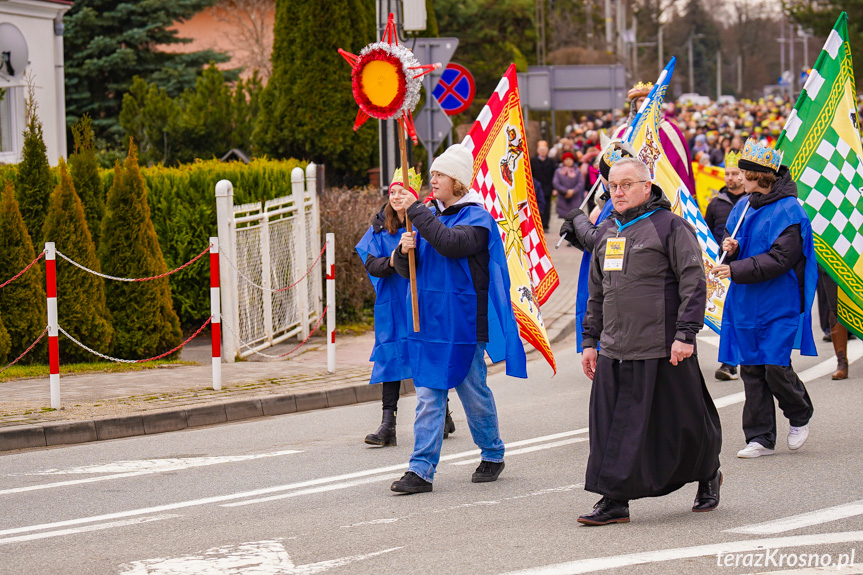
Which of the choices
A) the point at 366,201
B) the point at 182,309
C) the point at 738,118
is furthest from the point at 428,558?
the point at 738,118

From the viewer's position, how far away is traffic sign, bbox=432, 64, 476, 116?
629 inches

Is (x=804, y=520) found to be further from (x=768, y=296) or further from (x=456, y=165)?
(x=456, y=165)

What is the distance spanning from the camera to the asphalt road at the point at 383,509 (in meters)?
5.26

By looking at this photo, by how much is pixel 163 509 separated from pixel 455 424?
314cm

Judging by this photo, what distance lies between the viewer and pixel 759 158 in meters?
7.45

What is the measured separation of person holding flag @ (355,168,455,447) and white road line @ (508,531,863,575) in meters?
2.66

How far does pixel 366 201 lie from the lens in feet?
50.7

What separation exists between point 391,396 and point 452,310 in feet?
6.08

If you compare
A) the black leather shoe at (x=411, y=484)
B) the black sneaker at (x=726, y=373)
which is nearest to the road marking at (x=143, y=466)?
the black leather shoe at (x=411, y=484)

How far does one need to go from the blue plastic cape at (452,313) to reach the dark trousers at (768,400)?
1745 mm

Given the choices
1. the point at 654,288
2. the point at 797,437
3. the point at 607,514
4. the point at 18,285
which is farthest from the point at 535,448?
the point at 18,285

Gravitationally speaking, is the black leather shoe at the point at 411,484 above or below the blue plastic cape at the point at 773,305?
below

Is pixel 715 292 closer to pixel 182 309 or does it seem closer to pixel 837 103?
pixel 837 103

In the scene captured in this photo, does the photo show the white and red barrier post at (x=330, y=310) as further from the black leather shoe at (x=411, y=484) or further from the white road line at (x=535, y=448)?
the black leather shoe at (x=411, y=484)
